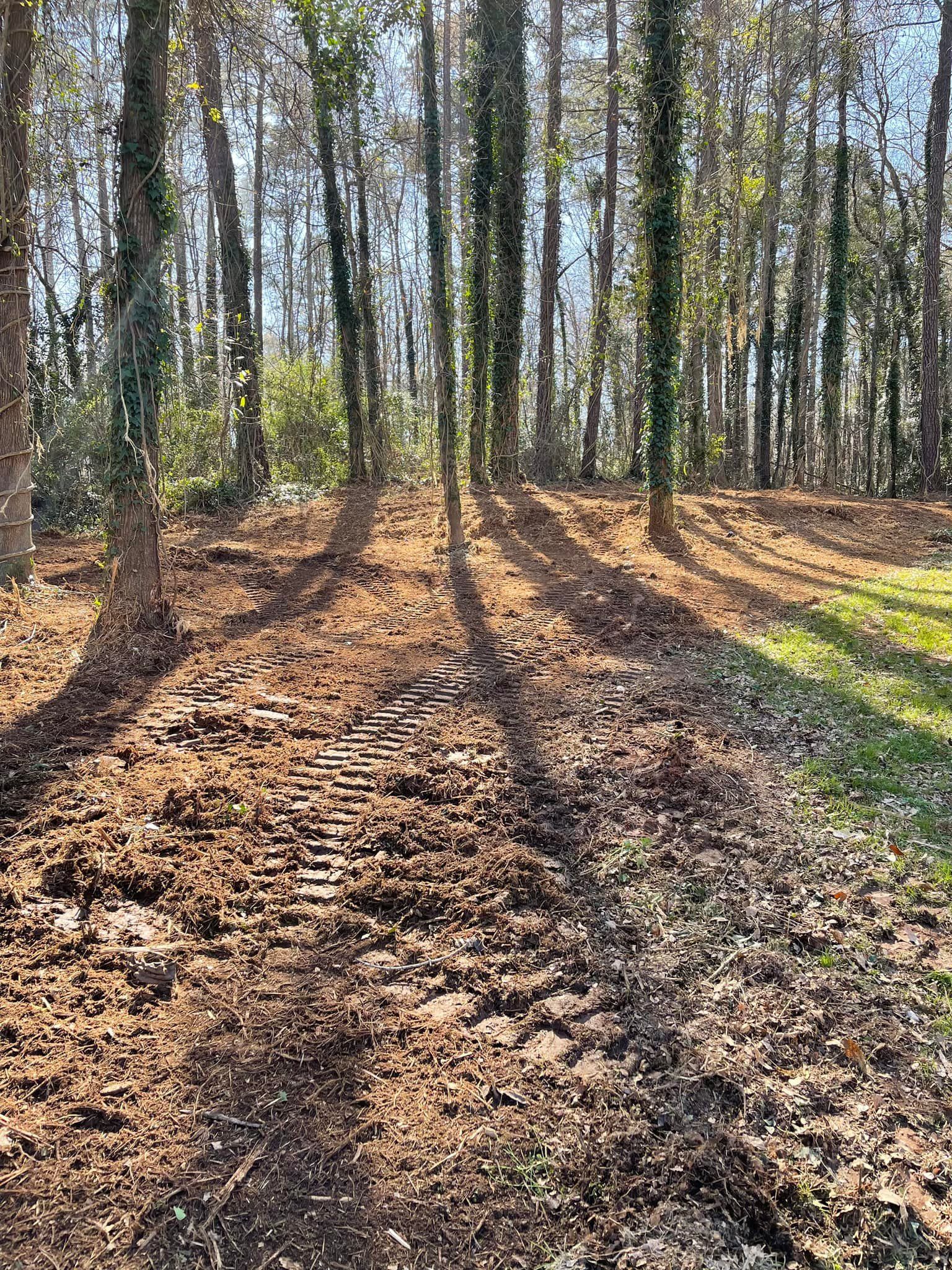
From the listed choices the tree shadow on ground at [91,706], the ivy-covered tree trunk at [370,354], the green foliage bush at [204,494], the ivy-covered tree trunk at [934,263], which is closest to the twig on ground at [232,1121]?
the tree shadow on ground at [91,706]

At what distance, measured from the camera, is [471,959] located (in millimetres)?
2672

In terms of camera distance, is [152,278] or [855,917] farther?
[152,278]

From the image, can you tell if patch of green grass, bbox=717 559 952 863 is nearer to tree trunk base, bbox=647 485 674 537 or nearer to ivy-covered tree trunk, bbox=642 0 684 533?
tree trunk base, bbox=647 485 674 537

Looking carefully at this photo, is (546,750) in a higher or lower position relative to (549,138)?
lower

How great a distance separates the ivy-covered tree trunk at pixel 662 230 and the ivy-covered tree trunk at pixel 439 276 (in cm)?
252

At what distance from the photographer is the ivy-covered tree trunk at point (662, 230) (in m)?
8.53

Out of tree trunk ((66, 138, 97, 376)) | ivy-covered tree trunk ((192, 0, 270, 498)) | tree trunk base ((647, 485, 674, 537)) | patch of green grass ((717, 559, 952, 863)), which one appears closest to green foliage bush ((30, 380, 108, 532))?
ivy-covered tree trunk ((192, 0, 270, 498))

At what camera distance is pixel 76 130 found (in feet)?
20.2

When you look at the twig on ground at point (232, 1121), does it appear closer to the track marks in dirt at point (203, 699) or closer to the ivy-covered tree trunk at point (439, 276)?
the track marks in dirt at point (203, 699)

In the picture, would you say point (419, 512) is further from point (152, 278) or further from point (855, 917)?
point (855, 917)

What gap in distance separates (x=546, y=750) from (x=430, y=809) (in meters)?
0.98

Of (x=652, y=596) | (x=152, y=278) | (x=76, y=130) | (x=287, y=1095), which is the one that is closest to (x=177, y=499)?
(x=76, y=130)

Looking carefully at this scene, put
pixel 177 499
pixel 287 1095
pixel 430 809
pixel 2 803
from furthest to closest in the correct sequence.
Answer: pixel 177 499 < pixel 430 809 < pixel 2 803 < pixel 287 1095

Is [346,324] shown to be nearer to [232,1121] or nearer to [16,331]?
[16,331]
